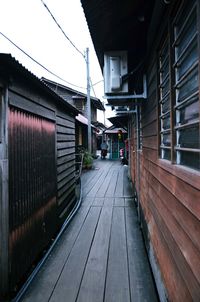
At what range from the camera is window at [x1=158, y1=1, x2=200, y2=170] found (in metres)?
1.53

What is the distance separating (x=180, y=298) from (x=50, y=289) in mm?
1567

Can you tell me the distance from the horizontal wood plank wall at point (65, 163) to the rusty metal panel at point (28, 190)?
676 mm

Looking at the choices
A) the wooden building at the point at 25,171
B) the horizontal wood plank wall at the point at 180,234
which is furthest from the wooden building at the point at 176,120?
the wooden building at the point at 25,171

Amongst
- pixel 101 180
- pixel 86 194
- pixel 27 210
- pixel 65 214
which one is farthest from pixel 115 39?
pixel 101 180

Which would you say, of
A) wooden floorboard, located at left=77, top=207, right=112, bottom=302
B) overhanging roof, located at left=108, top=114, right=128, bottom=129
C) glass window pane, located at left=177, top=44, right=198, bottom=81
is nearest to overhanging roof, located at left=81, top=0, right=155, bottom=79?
glass window pane, located at left=177, top=44, right=198, bottom=81

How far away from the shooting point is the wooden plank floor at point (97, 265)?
2814 millimetres

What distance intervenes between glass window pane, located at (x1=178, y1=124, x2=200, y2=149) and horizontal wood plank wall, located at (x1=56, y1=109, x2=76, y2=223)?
138 inches

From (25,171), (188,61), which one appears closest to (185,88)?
(188,61)

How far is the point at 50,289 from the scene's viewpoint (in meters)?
2.93

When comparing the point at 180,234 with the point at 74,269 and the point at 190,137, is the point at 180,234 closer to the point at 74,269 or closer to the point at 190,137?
the point at 190,137

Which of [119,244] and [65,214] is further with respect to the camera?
[65,214]

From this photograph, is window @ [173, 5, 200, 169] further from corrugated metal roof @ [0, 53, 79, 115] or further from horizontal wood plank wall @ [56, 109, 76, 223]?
horizontal wood plank wall @ [56, 109, 76, 223]

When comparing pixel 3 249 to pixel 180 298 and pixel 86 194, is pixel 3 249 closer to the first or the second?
pixel 180 298

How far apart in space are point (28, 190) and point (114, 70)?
6.27 feet
